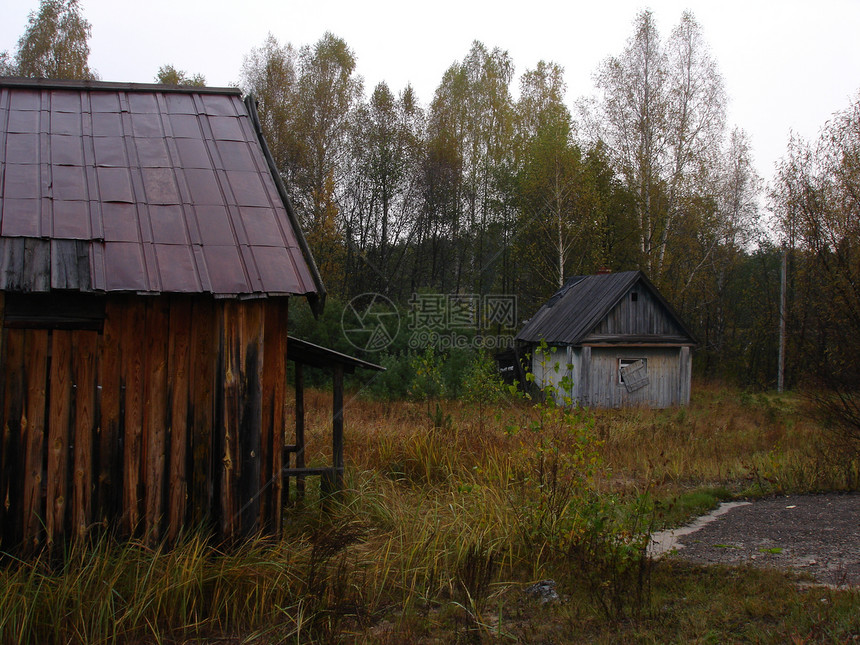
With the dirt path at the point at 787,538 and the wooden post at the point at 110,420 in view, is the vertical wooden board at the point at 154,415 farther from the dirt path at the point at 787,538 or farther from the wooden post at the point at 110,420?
the dirt path at the point at 787,538

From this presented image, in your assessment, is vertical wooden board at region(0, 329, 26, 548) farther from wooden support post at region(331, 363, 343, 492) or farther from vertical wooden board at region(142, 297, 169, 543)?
wooden support post at region(331, 363, 343, 492)

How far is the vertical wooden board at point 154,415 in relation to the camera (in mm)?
5645

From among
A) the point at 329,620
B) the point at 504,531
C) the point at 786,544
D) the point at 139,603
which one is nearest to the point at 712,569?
the point at 786,544

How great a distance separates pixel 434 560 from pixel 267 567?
136 cm

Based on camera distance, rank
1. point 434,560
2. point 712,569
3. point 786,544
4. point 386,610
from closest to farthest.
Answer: point 386,610
point 434,560
point 712,569
point 786,544

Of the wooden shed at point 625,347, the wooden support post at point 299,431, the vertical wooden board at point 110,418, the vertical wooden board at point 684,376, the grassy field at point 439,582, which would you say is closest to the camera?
the grassy field at point 439,582

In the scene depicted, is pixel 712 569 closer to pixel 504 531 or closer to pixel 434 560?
pixel 504 531

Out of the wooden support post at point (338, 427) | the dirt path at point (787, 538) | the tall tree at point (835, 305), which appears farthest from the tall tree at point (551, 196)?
the wooden support post at point (338, 427)

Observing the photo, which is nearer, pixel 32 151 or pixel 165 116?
pixel 32 151

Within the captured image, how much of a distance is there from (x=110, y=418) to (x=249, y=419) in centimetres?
109

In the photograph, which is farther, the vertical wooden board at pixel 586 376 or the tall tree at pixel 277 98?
the tall tree at pixel 277 98

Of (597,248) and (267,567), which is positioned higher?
(597,248)

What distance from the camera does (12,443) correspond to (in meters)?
5.39

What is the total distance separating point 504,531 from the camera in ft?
20.7
